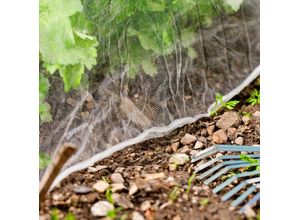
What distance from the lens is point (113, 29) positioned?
6.06ft

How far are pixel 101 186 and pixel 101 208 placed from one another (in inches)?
4.4

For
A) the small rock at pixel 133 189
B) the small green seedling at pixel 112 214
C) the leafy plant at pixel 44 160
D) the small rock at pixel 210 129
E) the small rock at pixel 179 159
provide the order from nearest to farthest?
1. the small green seedling at pixel 112 214
2. the small rock at pixel 133 189
3. the leafy plant at pixel 44 160
4. the small rock at pixel 179 159
5. the small rock at pixel 210 129

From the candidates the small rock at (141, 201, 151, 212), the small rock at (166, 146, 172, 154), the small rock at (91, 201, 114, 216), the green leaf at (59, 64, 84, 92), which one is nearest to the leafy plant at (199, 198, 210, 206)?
the small rock at (141, 201, 151, 212)

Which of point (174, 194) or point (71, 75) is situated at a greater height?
point (71, 75)

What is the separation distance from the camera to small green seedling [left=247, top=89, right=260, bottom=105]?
1.99 meters

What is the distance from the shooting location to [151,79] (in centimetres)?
191

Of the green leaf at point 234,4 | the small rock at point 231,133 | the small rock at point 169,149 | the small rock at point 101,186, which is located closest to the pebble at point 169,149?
the small rock at point 169,149

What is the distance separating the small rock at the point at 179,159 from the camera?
181cm

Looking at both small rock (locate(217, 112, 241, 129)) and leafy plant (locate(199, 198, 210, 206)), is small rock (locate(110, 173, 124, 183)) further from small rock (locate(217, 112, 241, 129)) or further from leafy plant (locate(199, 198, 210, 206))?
small rock (locate(217, 112, 241, 129))

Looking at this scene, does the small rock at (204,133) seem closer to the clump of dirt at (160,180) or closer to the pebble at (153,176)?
the clump of dirt at (160,180)

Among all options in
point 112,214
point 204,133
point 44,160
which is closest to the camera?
point 112,214

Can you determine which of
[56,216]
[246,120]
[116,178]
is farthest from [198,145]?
[56,216]

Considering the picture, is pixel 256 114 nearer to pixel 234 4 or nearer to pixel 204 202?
pixel 234 4
